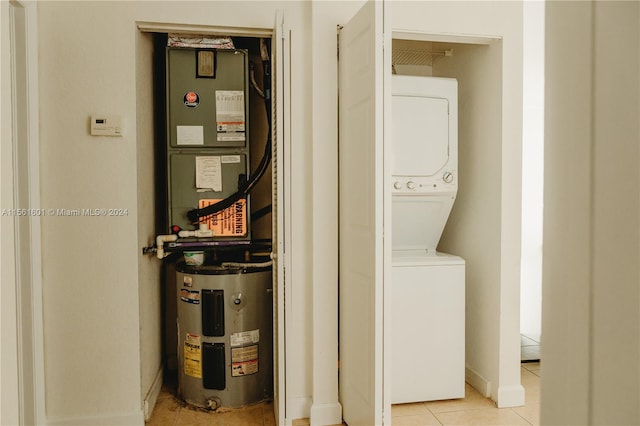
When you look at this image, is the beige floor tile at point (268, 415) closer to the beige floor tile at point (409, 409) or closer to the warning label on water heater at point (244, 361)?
the warning label on water heater at point (244, 361)

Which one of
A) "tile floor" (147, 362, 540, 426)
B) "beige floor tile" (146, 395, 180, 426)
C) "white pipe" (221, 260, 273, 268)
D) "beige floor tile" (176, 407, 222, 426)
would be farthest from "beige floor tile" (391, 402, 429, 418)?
"beige floor tile" (146, 395, 180, 426)

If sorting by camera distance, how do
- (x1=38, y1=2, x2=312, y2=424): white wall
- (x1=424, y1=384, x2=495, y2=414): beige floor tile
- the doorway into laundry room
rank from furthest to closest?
the doorway into laundry room < (x1=424, y1=384, x2=495, y2=414): beige floor tile < (x1=38, y1=2, x2=312, y2=424): white wall

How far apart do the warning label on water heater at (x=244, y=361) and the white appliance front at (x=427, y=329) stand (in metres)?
0.86

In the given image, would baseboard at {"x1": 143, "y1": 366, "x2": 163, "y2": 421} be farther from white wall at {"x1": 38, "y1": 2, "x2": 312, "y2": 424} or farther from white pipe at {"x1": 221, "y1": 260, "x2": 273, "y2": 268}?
white pipe at {"x1": 221, "y1": 260, "x2": 273, "y2": 268}

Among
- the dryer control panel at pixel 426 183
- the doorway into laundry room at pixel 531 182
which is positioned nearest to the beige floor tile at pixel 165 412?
the dryer control panel at pixel 426 183

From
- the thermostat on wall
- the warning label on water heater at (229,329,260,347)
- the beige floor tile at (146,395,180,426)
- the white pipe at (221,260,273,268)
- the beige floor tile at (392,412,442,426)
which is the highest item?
the thermostat on wall

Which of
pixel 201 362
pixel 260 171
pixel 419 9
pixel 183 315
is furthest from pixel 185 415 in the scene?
pixel 419 9

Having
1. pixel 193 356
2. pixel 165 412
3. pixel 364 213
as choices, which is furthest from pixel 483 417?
pixel 165 412

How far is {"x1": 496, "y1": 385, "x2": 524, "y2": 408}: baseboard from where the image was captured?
109 inches

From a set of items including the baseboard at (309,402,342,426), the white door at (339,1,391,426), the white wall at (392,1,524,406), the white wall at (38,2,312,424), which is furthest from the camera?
the white wall at (392,1,524,406)

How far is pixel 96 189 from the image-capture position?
2410 millimetres

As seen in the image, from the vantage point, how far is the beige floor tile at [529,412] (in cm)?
261

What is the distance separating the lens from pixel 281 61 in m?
2.22

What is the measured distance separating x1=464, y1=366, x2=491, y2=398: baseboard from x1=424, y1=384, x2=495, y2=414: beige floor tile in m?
0.04
